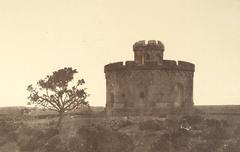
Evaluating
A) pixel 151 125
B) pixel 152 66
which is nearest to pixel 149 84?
pixel 152 66

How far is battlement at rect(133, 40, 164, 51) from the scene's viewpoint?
37219mm

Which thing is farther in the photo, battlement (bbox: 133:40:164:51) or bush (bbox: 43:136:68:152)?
battlement (bbox: 133:40:164:51)

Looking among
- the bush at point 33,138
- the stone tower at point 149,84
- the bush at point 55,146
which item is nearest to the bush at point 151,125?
the stone tower at point 149,84

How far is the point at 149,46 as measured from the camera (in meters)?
37.2

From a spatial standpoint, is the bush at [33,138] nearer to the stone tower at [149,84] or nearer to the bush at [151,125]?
the bush at [151,125]

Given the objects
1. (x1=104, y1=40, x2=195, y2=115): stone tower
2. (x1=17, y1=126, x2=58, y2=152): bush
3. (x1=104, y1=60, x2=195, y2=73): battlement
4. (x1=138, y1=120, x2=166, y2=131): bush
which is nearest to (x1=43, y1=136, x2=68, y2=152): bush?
(x1=17, y1=126, x2=58, y2=152): bush

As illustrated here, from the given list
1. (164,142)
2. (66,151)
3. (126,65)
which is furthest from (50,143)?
(126,65)

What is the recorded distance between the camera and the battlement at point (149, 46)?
37.2 meters

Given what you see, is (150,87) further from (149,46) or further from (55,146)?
(55,146)

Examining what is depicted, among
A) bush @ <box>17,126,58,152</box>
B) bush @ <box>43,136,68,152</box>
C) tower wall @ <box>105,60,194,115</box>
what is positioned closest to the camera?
bush @ <box>43,136,68,152</box>

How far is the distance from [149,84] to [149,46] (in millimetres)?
2774

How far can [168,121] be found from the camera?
33.2 meters

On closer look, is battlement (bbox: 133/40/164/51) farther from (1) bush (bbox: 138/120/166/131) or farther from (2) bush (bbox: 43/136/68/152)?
(2) bush (bbox: 43/136/68/152)

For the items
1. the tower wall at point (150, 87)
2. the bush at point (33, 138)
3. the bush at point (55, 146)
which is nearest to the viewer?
the bush at point (55, 146)
